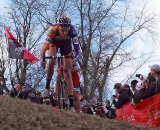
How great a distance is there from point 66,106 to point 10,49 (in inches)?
330

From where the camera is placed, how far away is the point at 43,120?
8.20 meters

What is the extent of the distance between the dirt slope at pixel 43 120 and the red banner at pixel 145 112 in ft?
3.15

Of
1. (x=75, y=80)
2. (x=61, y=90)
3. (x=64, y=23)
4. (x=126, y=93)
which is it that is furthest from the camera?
(x=126, y=93)

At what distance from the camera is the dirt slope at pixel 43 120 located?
303 inches

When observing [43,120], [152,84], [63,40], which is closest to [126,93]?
[152,84]

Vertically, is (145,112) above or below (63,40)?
below

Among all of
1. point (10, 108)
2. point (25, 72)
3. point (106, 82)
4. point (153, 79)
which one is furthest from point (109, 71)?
point (10, 108)

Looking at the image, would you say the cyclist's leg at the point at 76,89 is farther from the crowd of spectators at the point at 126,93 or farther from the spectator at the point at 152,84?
the spectator at the point at 152,84

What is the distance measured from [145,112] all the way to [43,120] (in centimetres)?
311

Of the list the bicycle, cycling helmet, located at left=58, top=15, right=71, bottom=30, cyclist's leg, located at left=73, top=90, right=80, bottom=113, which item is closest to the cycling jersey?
cycling helmet, located at left=58, top=15, right=71, bottom=30

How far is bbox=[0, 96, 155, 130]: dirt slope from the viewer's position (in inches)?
303

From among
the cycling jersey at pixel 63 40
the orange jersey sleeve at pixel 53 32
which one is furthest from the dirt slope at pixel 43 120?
the orange jersey sleeve at pixel 53 32

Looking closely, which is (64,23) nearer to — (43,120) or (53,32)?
(53,32)

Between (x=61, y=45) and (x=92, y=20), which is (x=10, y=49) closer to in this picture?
(x=61, y=45)
